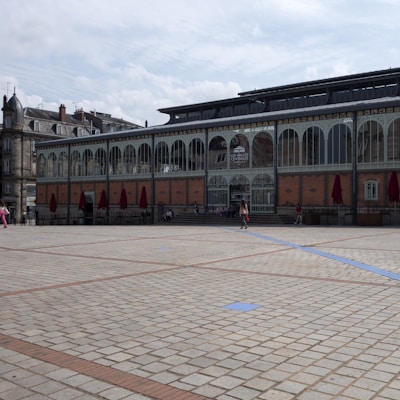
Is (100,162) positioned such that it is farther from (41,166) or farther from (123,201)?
(41,166)

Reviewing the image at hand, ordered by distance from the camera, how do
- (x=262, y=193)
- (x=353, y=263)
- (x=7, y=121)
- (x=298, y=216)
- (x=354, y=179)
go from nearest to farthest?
(x=353, y=263) < (x=354, y=179) < (x=298, y=216) < (x=262, y=193) < (x=7, y=121)

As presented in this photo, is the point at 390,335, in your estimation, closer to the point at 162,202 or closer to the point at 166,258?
the point at 166,258

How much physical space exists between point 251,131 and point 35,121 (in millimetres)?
40871

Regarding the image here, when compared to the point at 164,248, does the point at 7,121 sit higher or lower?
higher

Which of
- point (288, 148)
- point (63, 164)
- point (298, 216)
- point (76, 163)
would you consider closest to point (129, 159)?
point (76, 163)

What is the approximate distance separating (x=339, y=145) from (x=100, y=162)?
22979 mm

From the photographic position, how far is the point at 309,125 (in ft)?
104

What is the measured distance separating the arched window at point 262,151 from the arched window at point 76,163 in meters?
19.5

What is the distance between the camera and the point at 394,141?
28609 millimetres

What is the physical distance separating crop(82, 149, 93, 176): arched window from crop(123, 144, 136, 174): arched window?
15.3ft

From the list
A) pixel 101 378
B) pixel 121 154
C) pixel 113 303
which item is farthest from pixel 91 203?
pixel 101 378

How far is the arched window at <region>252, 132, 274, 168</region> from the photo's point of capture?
33625 millimetres

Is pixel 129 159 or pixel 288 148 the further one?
pixel 129 159

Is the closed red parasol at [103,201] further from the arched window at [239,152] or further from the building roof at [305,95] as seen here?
the building roof at [305,95]
